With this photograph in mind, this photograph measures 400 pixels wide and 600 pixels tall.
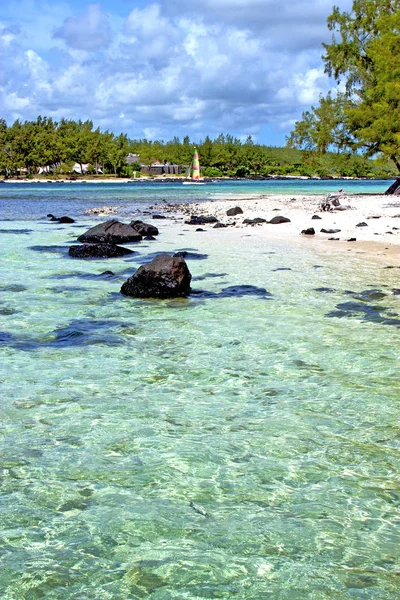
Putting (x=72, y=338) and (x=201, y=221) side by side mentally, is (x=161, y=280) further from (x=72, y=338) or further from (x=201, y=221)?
(x=201, y=221)

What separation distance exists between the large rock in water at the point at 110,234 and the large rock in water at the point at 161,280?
899 cm

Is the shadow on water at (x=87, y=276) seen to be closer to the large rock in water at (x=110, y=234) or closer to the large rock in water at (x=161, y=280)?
the large rock in water at (x=161, y=280)

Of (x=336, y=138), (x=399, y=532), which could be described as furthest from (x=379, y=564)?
(x=336, y=138)

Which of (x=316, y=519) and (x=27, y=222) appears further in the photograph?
(x=27, y=222)

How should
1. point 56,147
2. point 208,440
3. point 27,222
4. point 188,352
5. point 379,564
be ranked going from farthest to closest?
point 56,147 < point 27,222 < point 188,352 < point 208,440 < point 379,564

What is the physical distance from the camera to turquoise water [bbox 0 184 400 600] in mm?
3391

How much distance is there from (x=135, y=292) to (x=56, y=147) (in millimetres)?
162624

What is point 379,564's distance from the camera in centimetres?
342

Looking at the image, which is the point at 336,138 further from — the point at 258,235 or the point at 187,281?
the point at 187,281

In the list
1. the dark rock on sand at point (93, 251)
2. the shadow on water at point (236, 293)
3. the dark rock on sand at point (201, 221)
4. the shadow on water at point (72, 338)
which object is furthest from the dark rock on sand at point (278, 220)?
the shadow on water at point (72, 338)

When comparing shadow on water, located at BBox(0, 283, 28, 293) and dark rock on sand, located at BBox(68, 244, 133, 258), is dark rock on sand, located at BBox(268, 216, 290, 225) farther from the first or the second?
shadow on water, located at BBox(0, 283, 28, 293)

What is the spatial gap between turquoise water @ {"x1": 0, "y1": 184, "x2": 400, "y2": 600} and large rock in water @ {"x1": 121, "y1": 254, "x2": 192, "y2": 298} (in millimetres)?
857

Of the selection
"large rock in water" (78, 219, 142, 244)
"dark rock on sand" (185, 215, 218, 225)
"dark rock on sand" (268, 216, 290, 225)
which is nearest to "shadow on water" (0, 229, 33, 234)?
"large rock in water" (78, 219, 142, 244)

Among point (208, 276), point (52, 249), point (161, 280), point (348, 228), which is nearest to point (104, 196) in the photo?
point (348, 228)
